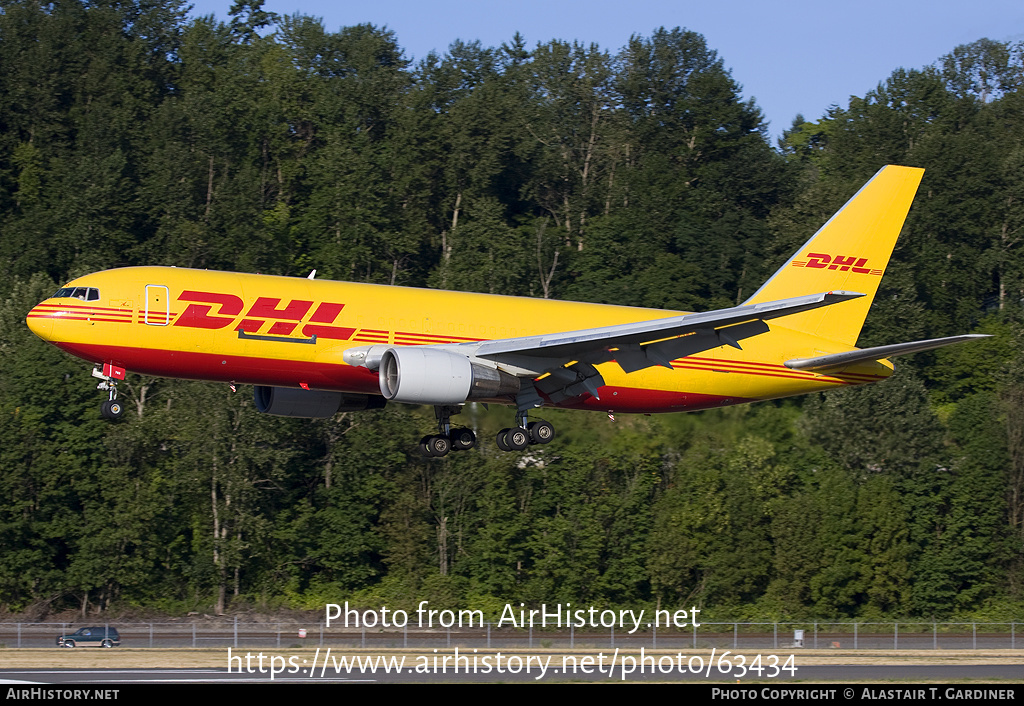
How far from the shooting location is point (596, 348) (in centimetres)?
3519

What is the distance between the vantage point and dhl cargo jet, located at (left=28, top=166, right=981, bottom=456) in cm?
3338

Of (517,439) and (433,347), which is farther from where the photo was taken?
(517,439)

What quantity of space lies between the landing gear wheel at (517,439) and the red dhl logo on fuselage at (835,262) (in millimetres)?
10527

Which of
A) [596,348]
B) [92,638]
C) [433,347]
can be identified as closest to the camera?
[433,347]

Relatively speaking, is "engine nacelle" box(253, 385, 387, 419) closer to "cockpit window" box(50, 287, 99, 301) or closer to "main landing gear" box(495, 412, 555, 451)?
"main landing gear" box(495, 412, 555, 451)

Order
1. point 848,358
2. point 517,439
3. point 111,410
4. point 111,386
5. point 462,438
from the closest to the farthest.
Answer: point 111,386 → point 111,410 → point 517,439 → point 462,438 → point 848,358

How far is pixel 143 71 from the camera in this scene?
102688mm

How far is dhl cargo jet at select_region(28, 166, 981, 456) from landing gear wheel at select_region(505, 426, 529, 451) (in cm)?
5

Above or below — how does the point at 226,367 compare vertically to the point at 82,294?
below

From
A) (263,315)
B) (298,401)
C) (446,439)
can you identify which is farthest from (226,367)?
(446,439)

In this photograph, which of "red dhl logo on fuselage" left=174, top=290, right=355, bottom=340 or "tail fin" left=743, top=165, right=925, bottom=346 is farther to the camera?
"tail fin" left=743, top=165, right=925, bottom=346

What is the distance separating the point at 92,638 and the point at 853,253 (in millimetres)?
27228

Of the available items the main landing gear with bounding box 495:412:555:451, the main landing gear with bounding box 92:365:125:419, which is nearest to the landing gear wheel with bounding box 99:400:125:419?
the main landing gear with bounding box 92:365:125:419

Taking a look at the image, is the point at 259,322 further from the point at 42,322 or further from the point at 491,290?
the point at 491,290
